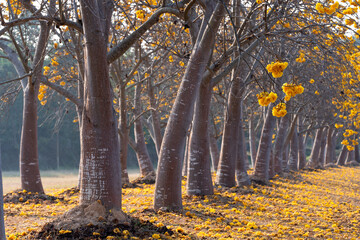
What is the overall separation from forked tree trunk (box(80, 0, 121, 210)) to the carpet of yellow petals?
3.10ft

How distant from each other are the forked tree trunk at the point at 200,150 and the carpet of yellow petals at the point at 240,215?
12.8 inches

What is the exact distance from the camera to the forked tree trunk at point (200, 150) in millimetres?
9344

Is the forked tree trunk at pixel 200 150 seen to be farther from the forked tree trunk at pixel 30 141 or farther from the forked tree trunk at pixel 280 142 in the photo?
the forked tree trunk at pixel 280 142

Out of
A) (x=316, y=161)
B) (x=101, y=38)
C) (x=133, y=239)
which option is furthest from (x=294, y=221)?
(x=316, y=161)

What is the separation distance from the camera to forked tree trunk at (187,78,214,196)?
9.34 meters

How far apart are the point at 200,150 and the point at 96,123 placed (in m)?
3.84

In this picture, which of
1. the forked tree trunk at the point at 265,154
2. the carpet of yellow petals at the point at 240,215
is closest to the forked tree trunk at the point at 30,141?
the carpet of yellow petals at the point at 240,215

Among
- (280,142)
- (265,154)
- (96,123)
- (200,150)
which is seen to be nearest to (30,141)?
(200,150)

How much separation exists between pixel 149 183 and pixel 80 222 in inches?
347

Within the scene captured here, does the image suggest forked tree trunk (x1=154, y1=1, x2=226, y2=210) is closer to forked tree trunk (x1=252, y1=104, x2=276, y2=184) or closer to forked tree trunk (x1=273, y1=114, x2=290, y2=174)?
forked tree trunk (x1=252, y1=104, x2=276, y2=184)

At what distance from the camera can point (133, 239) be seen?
516 cm

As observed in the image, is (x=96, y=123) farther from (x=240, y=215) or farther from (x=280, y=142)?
(x=280, y=142)

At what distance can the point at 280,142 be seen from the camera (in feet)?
57.9

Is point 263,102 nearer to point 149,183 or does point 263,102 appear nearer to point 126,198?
point 126,198
